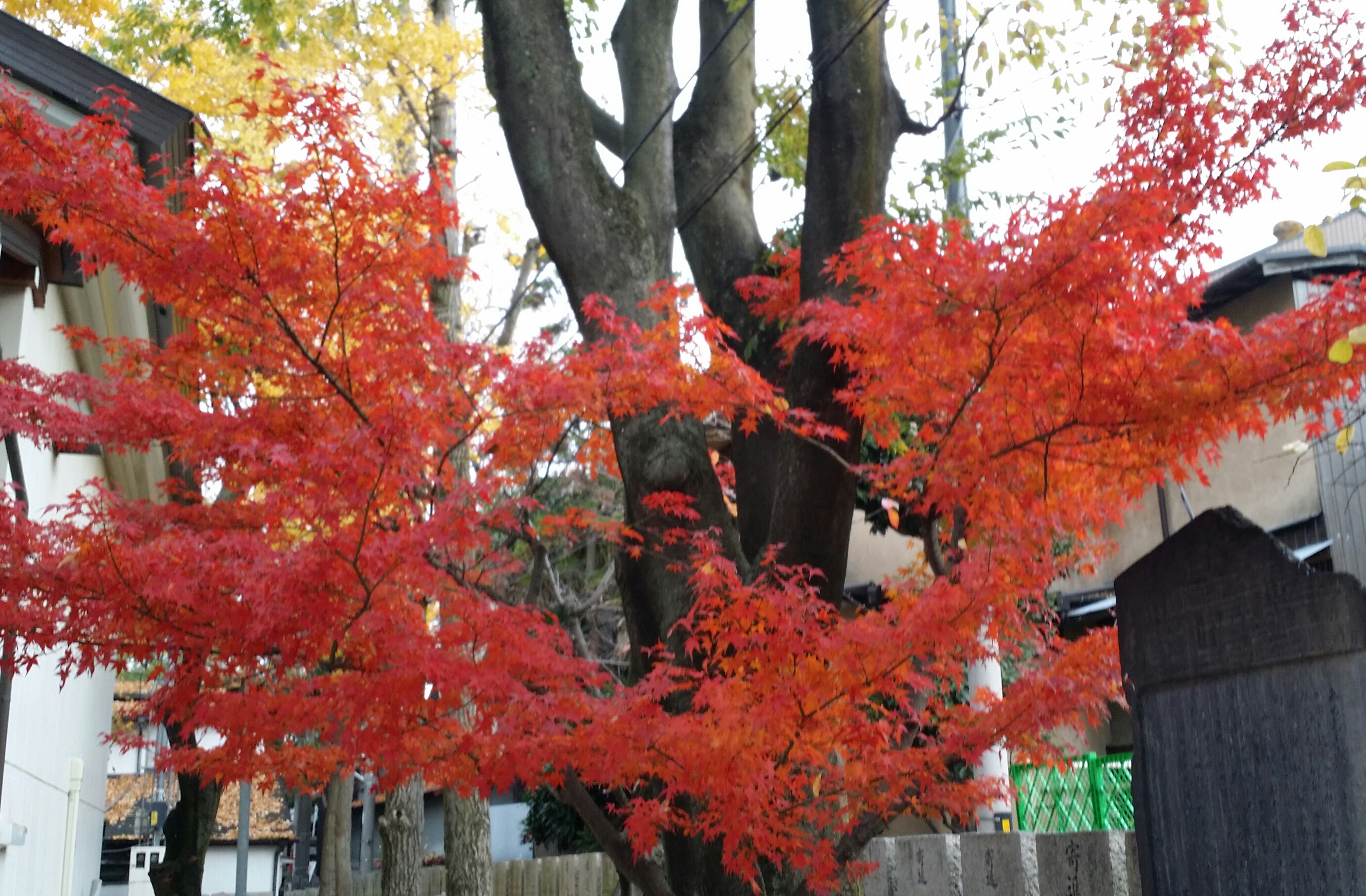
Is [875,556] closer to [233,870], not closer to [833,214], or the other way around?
[833,214]

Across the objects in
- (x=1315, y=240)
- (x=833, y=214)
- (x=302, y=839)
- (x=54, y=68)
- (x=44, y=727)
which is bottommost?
(x=302, y=839)

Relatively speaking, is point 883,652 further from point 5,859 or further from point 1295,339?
point 5,859

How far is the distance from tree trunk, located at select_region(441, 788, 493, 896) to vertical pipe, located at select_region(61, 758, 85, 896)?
14.9ft

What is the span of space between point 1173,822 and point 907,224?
494 centimetres

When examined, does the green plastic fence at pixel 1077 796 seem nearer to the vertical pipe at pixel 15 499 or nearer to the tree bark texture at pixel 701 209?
the tree bark texture at pixel 701 209

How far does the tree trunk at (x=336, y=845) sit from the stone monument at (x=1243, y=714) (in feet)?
63.2

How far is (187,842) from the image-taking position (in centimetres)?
1469

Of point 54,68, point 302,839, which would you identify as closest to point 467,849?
point 54,68

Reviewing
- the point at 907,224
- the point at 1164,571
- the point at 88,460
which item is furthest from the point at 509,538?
the point at 1164,571

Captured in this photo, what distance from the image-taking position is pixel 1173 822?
3438mm

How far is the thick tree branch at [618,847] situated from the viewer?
745 cm

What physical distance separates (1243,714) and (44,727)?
10269 mm

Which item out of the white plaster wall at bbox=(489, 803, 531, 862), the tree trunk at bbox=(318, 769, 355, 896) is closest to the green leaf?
the tree trunk at bbox=(318, 769, 355, 896)

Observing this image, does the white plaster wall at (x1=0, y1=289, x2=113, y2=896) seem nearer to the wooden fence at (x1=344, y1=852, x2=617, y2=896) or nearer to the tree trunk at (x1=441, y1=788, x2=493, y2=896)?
the tree trunk at (x1=441, y1=788, x2=493, y2=896)
